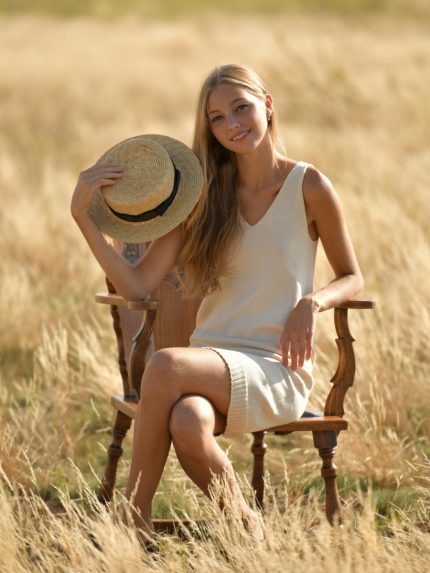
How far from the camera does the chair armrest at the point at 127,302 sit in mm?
3840

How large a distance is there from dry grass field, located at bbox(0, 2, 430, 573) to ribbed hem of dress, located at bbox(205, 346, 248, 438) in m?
0.26

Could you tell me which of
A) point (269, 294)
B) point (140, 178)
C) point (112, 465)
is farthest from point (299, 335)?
point (112, 465)

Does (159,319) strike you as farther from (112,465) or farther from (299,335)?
(299,335)

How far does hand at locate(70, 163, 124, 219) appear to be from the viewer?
3.79 meters

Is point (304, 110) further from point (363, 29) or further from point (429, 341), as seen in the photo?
point (363, 29)

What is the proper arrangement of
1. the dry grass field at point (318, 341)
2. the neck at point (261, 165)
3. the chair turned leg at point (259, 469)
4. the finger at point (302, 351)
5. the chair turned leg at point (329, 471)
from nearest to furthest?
the dry grass field at point (318, 341)
the finger at point (302, 351)
the chair turned leg at point (329, 471)
the neck at point (261, 165)
the chair turned leg at point (259, 469)

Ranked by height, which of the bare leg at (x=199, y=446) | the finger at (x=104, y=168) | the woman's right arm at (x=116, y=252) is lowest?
the bare leg at (x=199, y=446)

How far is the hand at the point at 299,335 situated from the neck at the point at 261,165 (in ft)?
1.61

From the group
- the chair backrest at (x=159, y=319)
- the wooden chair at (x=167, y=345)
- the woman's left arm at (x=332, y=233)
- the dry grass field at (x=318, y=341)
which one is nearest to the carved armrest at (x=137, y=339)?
the wooden chair at (x=167, y=345)

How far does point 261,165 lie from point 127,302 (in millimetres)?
625

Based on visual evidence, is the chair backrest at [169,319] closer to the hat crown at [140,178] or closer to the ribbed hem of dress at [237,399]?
the hat crown at [140,178]

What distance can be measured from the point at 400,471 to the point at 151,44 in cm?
2057

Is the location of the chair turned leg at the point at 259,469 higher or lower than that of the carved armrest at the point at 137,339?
lower

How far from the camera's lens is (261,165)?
4.02m
